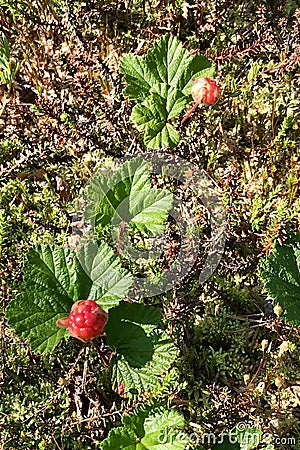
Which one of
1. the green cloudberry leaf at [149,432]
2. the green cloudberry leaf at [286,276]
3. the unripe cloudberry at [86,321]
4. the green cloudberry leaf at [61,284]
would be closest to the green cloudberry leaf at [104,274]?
the green cloudberry leaf at [61,284]

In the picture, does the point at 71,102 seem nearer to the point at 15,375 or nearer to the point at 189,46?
the point at 189,46

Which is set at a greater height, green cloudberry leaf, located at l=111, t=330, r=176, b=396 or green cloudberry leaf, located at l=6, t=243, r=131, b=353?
green cloudberry leaf, located at l=6, t=243, r=131, b=353

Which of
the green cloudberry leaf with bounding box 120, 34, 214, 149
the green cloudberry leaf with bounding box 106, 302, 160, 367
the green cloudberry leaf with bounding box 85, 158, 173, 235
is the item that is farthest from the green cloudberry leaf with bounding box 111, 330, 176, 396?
the green cloudberry leaf with bounding box 120, 34, 214, 149

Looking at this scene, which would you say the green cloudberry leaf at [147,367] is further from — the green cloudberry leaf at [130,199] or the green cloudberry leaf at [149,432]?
the green cloudberry leaf at [130,199]

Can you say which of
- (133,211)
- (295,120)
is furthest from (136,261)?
→ (295,120)

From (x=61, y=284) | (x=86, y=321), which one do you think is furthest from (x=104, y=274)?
(x=86, y=321)

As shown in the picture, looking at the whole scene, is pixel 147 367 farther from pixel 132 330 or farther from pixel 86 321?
pixel 86 321

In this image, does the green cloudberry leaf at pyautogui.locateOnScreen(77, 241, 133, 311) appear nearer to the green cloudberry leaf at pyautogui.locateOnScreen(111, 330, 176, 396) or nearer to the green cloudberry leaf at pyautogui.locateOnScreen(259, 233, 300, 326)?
the green cloudberry leaf at pyautogui.locateOnScreen(111, 330, 176, 396)
